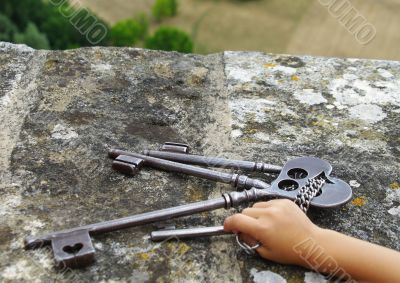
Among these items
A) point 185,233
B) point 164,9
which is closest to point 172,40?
point 164,9

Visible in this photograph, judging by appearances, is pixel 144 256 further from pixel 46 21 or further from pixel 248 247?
pixel 46 21

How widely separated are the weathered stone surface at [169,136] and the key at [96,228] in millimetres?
24

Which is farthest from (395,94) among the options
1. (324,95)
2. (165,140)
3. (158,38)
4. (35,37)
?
(158,38)

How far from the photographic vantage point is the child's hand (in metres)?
1.16

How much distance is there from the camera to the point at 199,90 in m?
1.77

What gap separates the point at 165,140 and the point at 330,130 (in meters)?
0.47

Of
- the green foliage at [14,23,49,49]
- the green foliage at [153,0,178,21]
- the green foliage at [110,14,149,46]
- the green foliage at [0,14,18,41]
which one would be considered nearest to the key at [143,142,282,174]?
the green foliage at [14,23,49,49]

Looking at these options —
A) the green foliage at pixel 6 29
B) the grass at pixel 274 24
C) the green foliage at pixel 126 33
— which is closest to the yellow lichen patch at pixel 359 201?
the green foliage at pixel 6 29

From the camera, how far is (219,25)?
10.7m

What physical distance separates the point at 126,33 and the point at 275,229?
359 inches

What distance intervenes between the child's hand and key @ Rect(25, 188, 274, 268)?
3.1 inches

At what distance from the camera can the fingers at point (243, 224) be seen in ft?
3.86

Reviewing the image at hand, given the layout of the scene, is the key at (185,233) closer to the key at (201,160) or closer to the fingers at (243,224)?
the fingers at (243,224)

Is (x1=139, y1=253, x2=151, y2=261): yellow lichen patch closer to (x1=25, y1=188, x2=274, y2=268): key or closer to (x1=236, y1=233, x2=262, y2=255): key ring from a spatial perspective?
(x1=25, y1=188, x2=274, y2=268): key
